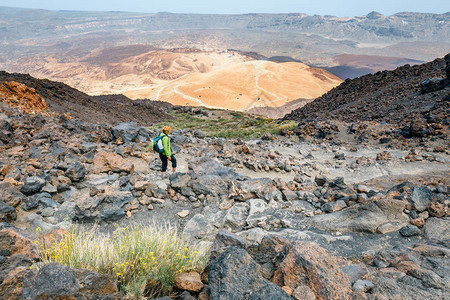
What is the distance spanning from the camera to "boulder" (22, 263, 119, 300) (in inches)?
78.7

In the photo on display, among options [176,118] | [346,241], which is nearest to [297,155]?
[346,241]

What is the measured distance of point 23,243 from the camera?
9.71 ft

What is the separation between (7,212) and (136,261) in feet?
11.4

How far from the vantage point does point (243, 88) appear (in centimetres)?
5256

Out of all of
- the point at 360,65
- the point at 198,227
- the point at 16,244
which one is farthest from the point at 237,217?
the point at 360,65

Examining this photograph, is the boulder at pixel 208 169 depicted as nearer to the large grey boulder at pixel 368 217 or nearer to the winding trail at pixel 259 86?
the large grey boulder at pixel 368 217

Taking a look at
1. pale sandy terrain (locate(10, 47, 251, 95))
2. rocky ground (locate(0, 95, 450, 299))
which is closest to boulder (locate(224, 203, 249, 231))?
rocky ground (locate(0, 95, 450, 299))

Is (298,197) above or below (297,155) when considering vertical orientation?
above

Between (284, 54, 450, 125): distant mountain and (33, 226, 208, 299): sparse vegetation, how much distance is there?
1402 cm

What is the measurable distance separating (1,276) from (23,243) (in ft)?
2.16

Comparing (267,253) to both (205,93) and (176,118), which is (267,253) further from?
(205,93)

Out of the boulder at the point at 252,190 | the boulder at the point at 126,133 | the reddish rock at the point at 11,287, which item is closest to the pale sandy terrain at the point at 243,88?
the boulder at the point at 126,133

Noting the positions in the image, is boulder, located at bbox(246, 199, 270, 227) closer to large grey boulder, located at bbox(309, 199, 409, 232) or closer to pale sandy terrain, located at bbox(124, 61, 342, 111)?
large grey boulder, located at bbox(309, 199, 409, 232)

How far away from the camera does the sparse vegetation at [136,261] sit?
2.53 m
